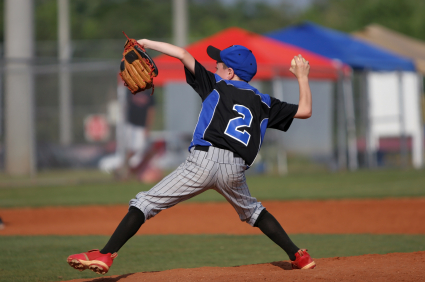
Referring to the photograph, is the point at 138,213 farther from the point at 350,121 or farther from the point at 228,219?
the point at 350,121

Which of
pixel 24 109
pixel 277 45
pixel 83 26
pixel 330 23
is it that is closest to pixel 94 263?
pixel 24 109

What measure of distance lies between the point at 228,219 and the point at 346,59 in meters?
10.1

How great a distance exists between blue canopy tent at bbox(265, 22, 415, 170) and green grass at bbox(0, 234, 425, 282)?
958cm

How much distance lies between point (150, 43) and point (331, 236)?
3.32 metres

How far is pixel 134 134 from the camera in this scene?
12961 mm

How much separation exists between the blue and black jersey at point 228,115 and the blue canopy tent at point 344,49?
42.9 feet

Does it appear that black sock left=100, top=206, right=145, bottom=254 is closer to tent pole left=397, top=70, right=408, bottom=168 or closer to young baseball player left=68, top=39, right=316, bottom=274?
young baseball player left=68, top=39, right=316, bottom=274

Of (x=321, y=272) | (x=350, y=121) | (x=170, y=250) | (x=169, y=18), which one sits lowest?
(x=170, y=250)

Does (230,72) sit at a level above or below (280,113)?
above

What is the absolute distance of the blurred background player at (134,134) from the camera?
12711mm

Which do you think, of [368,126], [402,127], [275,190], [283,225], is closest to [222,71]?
[283,225]

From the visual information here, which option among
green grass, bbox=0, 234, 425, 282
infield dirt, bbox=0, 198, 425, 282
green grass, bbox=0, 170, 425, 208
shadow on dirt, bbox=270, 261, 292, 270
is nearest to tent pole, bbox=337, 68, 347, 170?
green grass, bbox=0, 170, 425, 208

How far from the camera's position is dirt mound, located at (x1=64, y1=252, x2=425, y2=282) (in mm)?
3449

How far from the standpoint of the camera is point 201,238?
234 inches
